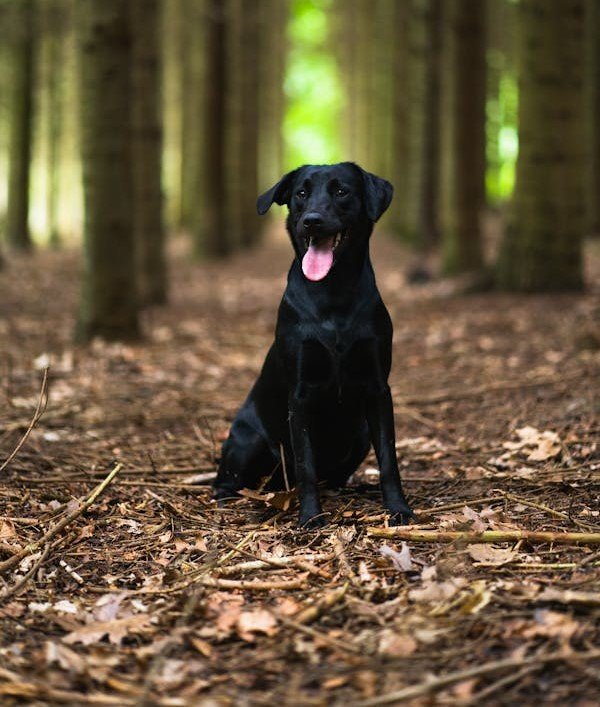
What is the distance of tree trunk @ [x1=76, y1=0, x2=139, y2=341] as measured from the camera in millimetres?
9422

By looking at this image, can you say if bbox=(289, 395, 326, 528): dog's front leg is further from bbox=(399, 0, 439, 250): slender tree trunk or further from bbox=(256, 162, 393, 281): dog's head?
bbox=(399, 0, 439, 250): slender tree trunk

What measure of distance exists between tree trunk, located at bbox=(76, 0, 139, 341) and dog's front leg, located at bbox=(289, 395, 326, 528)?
215 inches

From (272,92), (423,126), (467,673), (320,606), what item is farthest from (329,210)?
(272,92)

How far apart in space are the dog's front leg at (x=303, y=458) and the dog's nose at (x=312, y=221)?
0.78 meters

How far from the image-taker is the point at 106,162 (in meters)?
9.52

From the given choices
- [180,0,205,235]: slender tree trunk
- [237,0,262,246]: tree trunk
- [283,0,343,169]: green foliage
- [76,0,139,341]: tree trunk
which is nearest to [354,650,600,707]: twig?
[76,0,139,341]: tree trunk

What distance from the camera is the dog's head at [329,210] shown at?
4.34 meters

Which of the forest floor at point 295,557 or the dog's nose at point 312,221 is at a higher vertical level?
the dog's nose at point 312,221

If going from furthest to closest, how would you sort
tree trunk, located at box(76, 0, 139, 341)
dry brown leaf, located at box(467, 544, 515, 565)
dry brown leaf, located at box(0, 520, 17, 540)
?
tree trunk, located at box(76, 0, 139, 341)
dry brown leaf, located at box(0, 520, 17, 540)
dry brown leaf, located at box(467, 544, 515, 565)

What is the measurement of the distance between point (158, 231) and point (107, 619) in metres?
10.2

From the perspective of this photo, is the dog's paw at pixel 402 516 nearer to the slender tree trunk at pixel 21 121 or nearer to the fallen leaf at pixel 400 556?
the fallen leaf at pixel 400 556

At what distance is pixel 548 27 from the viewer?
1077 centimetres

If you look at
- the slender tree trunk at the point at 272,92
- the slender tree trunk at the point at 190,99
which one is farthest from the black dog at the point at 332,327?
the slender tree trunk at the point at 272,92

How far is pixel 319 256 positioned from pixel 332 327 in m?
0.32
